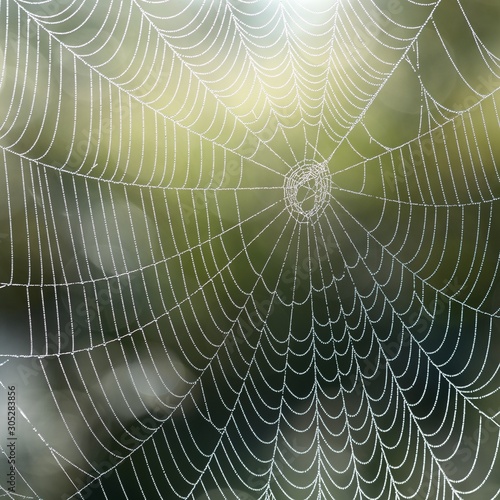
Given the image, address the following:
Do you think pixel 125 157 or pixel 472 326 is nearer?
pixel 125 157

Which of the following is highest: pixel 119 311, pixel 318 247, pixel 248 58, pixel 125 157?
pixel 248 58

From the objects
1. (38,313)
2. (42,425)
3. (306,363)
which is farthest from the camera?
(306,363)

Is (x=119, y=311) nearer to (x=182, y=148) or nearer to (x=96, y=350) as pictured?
(x=96, y=350)

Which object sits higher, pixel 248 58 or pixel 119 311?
pixel 248 58

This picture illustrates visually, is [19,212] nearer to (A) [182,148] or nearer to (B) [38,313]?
(B) [38,313]

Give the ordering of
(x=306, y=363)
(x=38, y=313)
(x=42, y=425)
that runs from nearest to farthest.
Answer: (x=38, y=313) < (x=42, y=425) < (x=306, y=363)

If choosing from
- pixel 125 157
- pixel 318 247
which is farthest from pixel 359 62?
pixel 125 157
